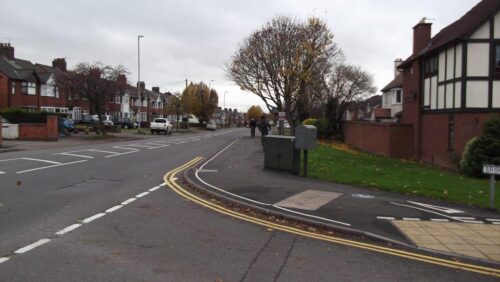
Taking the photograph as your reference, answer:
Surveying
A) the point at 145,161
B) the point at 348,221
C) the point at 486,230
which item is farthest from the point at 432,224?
the point at 145,161

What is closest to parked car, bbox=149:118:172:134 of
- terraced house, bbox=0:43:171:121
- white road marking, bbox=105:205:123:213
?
terraced house, bbox=0:43:171:121

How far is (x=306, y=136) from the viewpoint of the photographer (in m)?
15.4

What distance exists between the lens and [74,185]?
13.2 meters

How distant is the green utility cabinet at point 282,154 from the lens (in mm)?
16172

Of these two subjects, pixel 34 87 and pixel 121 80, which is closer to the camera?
pixel 121 80

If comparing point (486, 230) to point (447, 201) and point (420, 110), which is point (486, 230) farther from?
point (420, 110)

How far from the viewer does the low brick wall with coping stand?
35906 millimetres

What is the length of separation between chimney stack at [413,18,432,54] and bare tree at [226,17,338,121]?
1374 cm

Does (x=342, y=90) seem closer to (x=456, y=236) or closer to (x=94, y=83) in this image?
(x=94, y=83)

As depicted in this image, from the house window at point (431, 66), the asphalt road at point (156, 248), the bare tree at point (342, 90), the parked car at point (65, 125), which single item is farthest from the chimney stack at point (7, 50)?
the asphalt road at point (156, 248)

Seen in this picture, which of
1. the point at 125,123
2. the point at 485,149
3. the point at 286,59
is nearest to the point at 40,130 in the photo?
the point at 286,59

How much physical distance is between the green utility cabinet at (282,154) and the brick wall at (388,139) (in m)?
12.6

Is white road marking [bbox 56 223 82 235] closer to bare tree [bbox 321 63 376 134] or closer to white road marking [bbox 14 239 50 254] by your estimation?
white road marking [bbox 14 239 50 254]

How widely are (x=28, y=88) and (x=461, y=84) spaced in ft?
155
